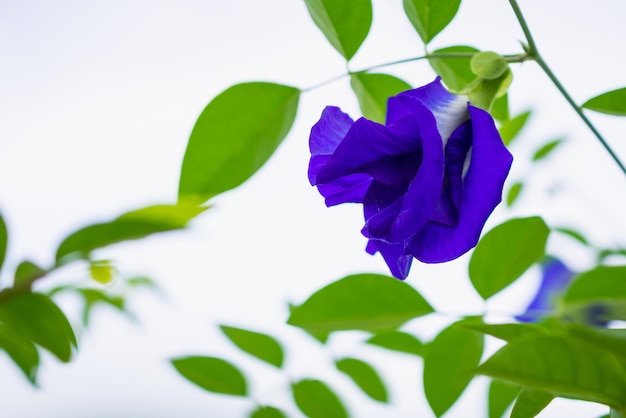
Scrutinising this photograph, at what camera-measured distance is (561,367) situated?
0.86 feet

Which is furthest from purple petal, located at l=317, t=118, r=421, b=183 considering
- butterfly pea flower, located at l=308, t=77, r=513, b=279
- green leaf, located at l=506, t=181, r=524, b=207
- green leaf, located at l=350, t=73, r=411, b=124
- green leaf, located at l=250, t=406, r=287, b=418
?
green leaf, located at l=506, t=181, r=524, b=207

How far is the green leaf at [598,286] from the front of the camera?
39 cm

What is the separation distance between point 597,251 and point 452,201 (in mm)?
564

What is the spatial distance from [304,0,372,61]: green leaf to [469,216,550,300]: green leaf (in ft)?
0.52

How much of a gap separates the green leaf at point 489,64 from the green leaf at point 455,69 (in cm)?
6

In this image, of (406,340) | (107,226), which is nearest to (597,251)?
(406,340)

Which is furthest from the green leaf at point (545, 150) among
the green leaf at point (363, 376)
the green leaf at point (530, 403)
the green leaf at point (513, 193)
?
the green leaf at point (530, 403)

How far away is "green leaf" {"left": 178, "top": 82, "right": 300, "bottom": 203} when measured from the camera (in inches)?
16.5

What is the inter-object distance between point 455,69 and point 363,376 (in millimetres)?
307

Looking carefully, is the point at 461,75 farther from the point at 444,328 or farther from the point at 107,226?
the point at 107,226

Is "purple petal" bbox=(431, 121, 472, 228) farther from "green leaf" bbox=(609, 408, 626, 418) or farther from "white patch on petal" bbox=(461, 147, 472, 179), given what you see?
"green leaf" bbox=(609, 408, 626, 418)

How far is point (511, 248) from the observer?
444 millimetres

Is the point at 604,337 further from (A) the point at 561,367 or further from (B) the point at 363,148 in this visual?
(B) the point at 363,148

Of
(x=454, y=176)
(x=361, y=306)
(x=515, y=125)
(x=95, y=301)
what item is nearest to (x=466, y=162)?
(x=454, y=176)
